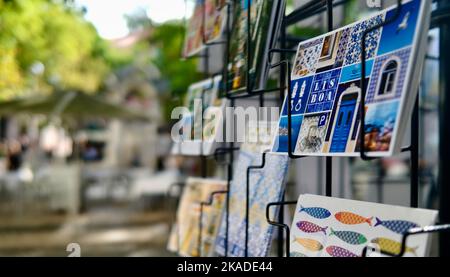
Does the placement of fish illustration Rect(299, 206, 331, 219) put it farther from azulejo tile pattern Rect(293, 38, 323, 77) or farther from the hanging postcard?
azulejo tile pattern Rect(293, 38, 323, 77)

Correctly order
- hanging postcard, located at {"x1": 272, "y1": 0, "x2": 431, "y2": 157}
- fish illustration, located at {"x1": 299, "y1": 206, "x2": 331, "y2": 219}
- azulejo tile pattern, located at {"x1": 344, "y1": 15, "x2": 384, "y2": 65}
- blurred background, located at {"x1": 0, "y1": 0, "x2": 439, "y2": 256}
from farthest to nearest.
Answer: blurred background, located at {"x1": 0, "y1": 0, "x2": 439, "y2": 256}, fish illustration, located at {"x1": 299, "y1": 206, "x2": 331, "y2": 219}, azulejo tile pattern, located at {"x1": 344, "y1": 15, "x2": 384, "y2": 65}, hanging postcard, located at {"x1": 272, "y1": 0, "x2": 431, "y2": 157}

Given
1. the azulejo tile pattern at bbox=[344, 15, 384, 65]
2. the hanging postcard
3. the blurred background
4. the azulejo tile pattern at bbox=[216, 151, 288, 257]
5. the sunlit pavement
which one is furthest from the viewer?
the sunlit pavement

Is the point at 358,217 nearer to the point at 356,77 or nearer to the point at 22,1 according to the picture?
the point at 356,77

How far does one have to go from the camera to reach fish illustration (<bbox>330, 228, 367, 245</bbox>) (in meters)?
1.15

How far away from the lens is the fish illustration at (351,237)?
1.15 metres

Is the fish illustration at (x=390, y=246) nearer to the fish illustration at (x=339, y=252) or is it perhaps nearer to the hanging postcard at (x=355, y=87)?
the fish illustration at (x=339, y=252)

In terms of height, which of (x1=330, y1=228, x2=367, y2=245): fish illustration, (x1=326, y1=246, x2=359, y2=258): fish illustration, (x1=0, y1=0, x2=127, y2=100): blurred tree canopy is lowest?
(x1=326, y1=246, x2=359, y2=258): fish illustration

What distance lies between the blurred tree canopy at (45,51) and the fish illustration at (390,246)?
504 centimetres

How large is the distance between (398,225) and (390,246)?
5 centimetres

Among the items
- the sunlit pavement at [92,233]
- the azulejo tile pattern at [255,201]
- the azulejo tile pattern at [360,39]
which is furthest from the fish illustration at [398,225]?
the sunlit pavement at [92,233]

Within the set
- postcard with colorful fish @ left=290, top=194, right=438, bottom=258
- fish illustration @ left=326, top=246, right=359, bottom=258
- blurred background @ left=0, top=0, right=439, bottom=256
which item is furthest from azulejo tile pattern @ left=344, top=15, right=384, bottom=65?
blurred background @ left=0, top=0, right=439, bottom=256

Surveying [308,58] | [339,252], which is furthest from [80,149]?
[339,252]

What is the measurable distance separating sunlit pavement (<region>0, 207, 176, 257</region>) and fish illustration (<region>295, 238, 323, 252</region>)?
2924mm

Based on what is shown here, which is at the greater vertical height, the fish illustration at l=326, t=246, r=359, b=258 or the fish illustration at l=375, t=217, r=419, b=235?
the fish illustration at l=375, t=217, r=419, b=235
